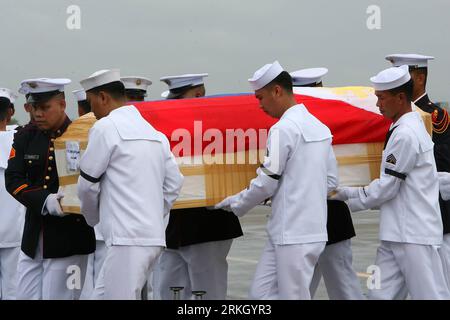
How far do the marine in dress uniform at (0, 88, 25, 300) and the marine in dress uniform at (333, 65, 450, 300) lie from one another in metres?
2.85

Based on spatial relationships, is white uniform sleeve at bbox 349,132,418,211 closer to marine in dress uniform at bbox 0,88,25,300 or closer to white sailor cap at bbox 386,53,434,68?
white sailor cap at bbox 386,53,434,68

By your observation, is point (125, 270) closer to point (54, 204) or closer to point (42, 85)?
point (54, 204)

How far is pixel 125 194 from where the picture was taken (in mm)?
5547

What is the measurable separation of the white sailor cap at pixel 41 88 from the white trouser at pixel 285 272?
67.1 inches

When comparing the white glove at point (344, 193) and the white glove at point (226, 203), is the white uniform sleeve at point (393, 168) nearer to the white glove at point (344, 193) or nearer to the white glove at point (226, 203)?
the white glove at point (344, 193)

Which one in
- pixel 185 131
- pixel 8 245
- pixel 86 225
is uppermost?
pixel 185 131

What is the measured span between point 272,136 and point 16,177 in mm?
1724

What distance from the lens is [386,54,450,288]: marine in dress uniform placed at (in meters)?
→ 6.75

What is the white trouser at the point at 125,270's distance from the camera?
18.2 ft

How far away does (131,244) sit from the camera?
556 centimetres

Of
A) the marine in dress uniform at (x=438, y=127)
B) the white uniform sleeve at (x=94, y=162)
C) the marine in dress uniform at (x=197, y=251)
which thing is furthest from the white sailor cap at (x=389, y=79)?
the white uniform sleeve at (x=94, y=162)

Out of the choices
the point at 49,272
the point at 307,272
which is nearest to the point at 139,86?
the point at 49,272
